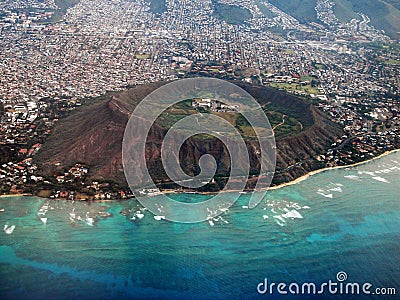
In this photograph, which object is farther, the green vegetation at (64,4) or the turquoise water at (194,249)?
the green vegetation at (64,4)

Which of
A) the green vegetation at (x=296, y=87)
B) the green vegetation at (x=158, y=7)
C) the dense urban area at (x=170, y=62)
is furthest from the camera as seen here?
the green vegetation at (x=158, y=7)

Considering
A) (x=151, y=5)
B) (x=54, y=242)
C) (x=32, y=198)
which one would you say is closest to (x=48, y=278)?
(x=54, y=242)

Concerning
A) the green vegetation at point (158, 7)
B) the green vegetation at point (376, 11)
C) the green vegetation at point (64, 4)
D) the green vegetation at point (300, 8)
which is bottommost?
the green vegetation at point (64, 4)

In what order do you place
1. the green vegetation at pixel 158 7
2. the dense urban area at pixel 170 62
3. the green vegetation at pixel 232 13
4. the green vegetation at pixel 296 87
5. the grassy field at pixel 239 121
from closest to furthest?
the dense urban area at pixel 170 62 → the grassy field at pixel 239 121 → the green vegetation at pixel 296 87 → the green vegetation at pixel 232 13 → the green vegetation at pixel 158 7

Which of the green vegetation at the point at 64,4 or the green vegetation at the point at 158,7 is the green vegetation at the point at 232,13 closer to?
the green vegetation at the point at 158,7

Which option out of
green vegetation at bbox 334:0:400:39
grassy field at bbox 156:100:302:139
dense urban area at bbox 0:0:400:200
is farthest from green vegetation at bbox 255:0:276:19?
grassy field at bbox 156:100:302:139

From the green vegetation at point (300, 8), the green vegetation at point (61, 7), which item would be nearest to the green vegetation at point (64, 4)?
the green vegetation at point (61, 7)
